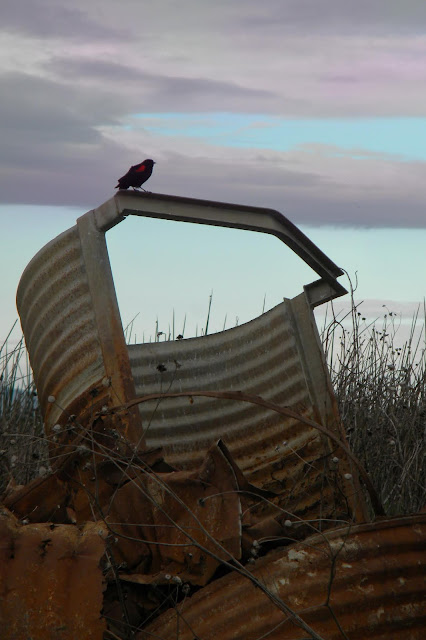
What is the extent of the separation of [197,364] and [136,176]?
1.21m

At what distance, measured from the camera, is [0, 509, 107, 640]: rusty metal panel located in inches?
70.1

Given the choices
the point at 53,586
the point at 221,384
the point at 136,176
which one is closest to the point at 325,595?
the point at 53,586

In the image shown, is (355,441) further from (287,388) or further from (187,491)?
(187,491)

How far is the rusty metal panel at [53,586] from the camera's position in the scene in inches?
70.1

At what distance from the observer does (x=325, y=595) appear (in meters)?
1.87

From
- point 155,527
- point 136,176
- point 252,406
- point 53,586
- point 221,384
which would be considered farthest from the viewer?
point 221,384

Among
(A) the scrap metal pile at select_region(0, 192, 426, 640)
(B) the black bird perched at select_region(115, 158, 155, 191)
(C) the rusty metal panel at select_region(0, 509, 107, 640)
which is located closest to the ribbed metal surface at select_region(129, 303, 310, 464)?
(A) the scrap metal pile at select_region(0, 192, 426, 640)

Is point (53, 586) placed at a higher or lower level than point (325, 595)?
higher

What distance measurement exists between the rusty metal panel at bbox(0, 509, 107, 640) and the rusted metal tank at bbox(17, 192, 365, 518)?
518 millimetres

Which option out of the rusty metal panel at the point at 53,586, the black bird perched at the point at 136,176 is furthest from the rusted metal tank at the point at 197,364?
the rusty metal panel at the point at 53,586

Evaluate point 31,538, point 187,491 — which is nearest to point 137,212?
point 187,491

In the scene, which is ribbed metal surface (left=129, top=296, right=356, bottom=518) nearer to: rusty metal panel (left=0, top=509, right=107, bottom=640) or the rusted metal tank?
the rusted metal tank

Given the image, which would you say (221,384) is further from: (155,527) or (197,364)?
(155,527)

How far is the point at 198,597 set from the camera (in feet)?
6.22
